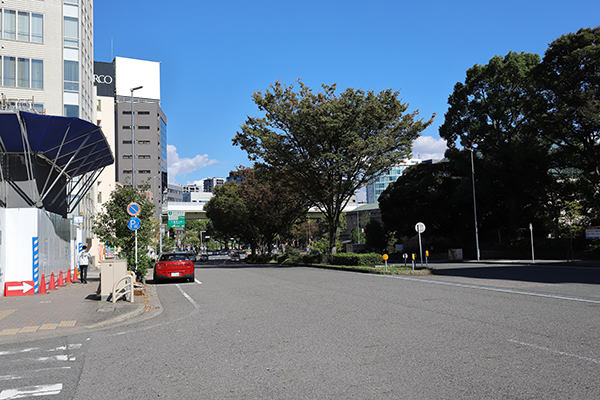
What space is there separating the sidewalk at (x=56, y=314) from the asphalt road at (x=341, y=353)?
779 millimetres

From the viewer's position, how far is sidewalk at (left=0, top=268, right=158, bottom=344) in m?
10.1

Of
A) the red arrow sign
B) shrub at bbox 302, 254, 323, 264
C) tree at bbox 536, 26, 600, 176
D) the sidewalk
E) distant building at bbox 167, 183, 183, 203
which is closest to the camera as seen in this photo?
the sidewalk

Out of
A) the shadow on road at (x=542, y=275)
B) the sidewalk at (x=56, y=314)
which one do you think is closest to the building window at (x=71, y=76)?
the sidewalk at (x=56, y=314)

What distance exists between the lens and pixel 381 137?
3291cm

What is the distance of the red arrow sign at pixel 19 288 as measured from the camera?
17703mm

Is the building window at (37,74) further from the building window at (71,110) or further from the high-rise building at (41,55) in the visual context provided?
the building window at (71,110)

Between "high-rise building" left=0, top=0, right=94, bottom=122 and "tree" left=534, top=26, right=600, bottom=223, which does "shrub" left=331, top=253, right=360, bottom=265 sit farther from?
"high-rise building" left=0, top=0, right=94, bottom=122

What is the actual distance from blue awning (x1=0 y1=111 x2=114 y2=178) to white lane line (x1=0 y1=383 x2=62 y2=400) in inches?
564

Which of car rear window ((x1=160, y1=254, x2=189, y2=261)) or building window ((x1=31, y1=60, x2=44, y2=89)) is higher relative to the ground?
building window ((x1=31, y1=60, x2=44, y2=89))

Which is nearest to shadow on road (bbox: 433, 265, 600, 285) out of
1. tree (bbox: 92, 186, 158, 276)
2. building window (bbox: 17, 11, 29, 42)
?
tree (bbox: 92, 186, 158, 276)

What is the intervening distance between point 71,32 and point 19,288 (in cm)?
2874

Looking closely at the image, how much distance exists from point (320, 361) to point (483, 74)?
4960 cm

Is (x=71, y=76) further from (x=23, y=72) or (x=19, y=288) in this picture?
(x=19, y=288)

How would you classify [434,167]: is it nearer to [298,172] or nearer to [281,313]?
[298,172]
